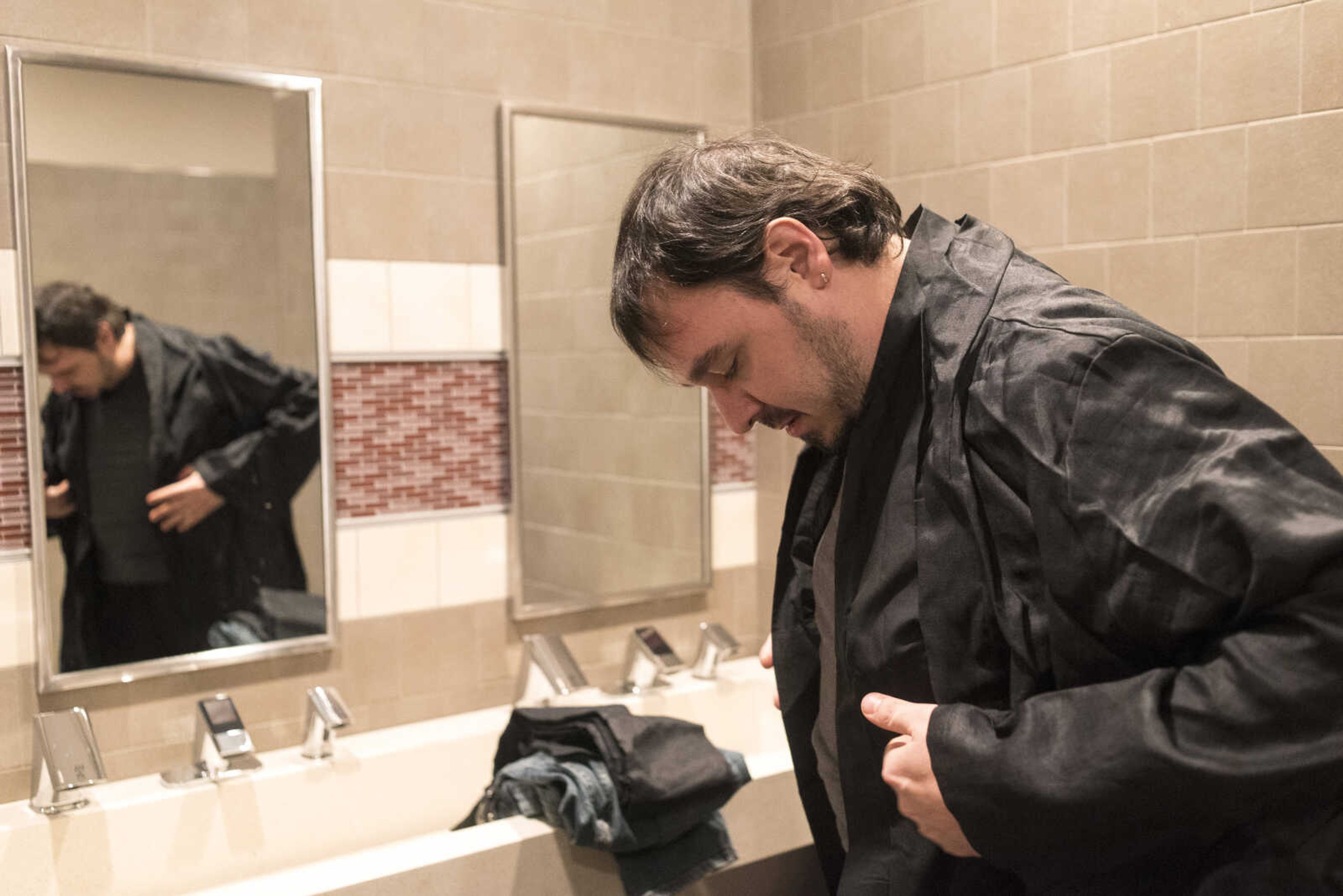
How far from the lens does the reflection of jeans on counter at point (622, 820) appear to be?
5.42ft

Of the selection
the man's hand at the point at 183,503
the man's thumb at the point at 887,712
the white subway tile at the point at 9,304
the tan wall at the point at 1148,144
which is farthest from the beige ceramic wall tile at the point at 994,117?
the white subway tile at the point at 9,304

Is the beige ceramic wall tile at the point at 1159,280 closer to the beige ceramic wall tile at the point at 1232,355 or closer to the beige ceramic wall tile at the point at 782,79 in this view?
the beige ceramic wall tile at the point at 1232,355

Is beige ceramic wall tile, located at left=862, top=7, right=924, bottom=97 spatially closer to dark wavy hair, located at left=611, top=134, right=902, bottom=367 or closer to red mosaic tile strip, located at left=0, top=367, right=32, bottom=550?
dark wavy hair, located at left=611, top=134, right=902, bottom=367

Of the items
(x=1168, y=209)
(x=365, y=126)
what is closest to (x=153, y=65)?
(x=365, y=126)

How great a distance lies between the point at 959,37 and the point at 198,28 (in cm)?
131

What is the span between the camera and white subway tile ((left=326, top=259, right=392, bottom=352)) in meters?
2.04

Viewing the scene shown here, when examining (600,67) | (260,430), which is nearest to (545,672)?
(260,430)

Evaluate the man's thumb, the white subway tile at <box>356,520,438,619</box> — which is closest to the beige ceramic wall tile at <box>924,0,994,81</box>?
the white subway tile at <box>356,520,438,619</box>

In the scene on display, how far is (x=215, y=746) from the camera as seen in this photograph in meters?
1.85

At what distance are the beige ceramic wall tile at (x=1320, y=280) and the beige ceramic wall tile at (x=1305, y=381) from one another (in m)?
0.02

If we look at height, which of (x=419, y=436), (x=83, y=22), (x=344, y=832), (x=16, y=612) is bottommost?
(x=344, y=832)

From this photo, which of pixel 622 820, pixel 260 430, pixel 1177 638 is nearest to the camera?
pixel 1177 638

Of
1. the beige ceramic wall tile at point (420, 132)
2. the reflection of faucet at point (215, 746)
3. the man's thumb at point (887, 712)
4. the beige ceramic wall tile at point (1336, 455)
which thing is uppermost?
the beige ceramic wall tile at point (420, 132)

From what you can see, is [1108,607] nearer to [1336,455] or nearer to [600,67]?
[1336,455]
